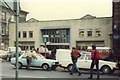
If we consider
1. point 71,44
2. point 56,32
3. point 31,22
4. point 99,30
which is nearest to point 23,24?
point 31,22

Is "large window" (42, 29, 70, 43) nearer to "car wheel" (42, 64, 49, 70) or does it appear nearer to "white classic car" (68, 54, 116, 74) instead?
"car wheel" (42, 64, 49, 70)

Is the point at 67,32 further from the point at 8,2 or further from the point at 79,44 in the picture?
the point at 8,2

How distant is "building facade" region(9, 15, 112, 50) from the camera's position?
57.6 meters

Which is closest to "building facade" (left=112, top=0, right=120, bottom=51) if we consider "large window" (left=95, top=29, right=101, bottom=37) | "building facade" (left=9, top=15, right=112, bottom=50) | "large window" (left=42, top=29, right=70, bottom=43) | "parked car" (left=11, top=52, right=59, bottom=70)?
"parked car" (left=11, top=52, right=59, bottom=70)

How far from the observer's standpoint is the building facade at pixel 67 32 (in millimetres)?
57603

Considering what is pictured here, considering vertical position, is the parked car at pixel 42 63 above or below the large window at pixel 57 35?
below

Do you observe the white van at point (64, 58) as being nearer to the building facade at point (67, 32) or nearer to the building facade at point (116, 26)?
the building facade at point (116, 26)

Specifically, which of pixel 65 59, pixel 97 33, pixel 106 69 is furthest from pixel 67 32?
pixel 106 69

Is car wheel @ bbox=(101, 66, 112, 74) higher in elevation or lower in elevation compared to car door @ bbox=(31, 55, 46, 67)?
lower

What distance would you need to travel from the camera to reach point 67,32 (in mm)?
62375

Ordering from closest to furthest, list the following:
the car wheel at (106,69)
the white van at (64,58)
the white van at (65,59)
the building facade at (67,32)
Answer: the car wheel at (106,69), the white van at (65,59), the white van at (64,58), the building facade at (67,32)

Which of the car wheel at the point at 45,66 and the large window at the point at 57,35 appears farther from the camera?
the large window at the point at 57,35

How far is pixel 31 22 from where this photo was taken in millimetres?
65312

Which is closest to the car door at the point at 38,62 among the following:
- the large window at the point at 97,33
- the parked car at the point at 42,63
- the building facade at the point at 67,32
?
the parked car at the point at 42,63
